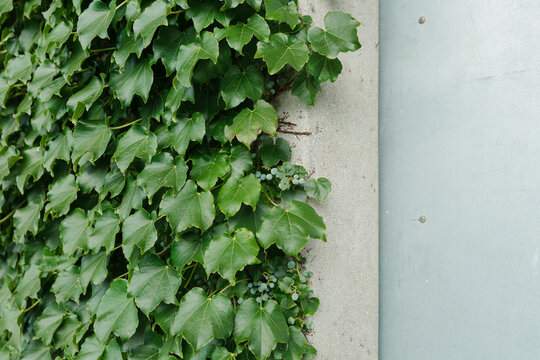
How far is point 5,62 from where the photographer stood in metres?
1.91

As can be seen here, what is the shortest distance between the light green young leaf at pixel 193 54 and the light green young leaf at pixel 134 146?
0.82 feet

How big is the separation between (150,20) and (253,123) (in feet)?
1.47

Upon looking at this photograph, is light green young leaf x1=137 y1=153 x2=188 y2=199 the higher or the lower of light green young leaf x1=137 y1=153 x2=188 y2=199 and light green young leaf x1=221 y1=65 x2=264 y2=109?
the lower

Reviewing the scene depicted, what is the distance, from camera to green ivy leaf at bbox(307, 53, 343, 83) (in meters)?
1.20

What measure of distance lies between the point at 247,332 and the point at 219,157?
1.65 feet

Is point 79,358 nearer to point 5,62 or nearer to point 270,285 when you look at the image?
point 270,285

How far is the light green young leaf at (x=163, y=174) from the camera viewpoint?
1231 mm

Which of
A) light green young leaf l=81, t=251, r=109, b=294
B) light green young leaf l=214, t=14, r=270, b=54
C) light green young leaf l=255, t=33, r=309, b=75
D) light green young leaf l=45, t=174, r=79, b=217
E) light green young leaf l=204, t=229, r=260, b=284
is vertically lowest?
light green young leaf l=81, t=251, r=109, b=294

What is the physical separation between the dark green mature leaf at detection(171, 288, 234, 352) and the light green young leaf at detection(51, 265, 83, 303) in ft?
1.83

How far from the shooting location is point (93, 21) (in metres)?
1.38

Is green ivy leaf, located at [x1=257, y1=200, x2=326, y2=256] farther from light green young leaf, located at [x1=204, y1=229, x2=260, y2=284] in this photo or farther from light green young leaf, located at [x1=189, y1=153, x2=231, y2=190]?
light green young leaf, located at [x1=189, y1=153, x2=231, y2=190]

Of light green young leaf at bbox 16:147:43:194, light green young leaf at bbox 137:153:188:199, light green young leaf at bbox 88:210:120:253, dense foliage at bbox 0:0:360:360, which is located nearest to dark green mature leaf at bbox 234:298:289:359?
dense foliage at bbox 0:0:360:360

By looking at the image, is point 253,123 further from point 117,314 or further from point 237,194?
point 117,314

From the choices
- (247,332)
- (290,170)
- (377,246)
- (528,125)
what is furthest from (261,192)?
(528,125)
